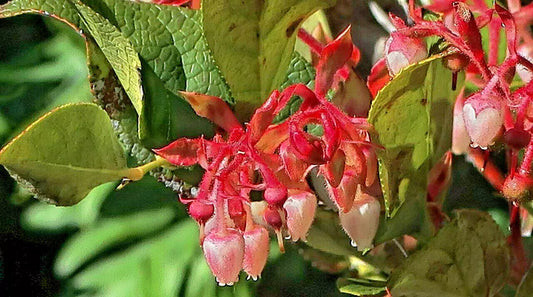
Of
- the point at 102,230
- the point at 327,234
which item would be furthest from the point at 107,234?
the point at 327,234

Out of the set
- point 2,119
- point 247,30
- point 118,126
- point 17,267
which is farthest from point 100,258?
point 247,30

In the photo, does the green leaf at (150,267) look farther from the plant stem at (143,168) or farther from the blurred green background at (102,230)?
the plant stem at (143,168)

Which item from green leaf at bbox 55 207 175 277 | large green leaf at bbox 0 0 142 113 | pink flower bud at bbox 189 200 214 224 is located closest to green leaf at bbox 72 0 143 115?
large green leaf at bbox 0 0 142 113

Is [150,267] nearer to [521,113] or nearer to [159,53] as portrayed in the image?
[159,53]

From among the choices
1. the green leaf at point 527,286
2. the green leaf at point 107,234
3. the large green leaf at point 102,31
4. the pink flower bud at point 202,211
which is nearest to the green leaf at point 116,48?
the large green leaf at point 102,31

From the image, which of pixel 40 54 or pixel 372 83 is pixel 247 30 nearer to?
pixel 372 83

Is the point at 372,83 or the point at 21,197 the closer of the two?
the point at 372,83

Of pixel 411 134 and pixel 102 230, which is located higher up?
pixel 411 134
